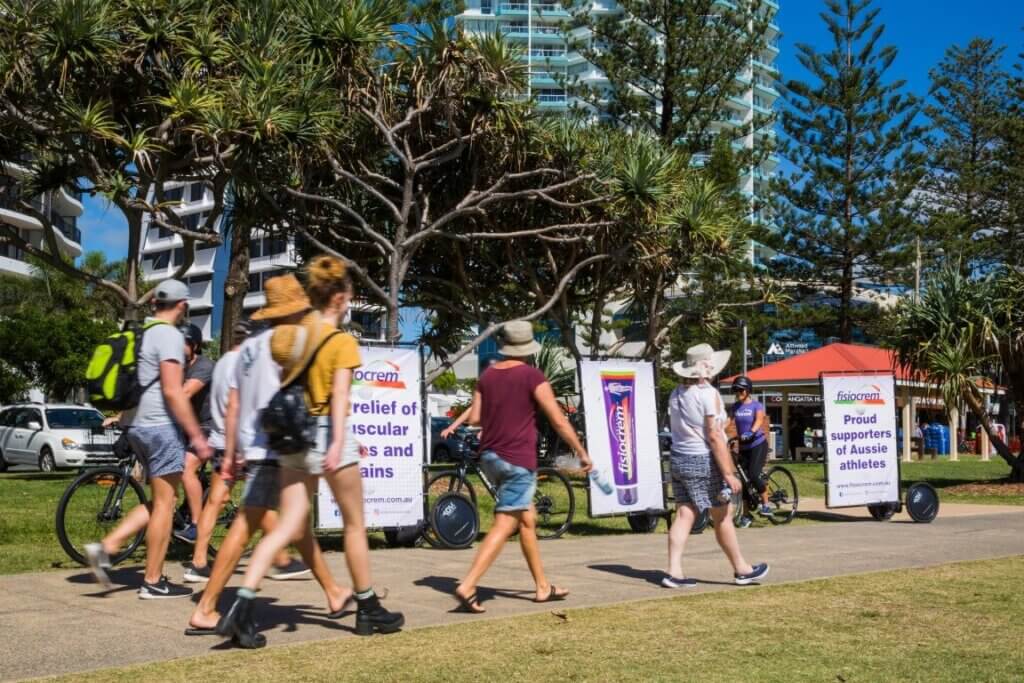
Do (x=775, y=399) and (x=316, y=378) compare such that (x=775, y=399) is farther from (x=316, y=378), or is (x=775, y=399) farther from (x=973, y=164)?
(x=316, y=378)

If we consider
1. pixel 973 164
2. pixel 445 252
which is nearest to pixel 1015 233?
pixel 973 164

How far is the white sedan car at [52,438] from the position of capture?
25.5m

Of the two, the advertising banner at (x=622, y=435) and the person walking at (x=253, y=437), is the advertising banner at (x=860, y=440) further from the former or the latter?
the person walking at (x=253, y=437)

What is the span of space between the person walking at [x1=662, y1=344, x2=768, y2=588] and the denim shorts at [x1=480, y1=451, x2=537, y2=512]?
1.62 metres

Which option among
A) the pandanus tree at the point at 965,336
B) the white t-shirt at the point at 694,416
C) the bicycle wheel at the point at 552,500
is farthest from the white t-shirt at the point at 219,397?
the pandanus tree at the point at 965,336

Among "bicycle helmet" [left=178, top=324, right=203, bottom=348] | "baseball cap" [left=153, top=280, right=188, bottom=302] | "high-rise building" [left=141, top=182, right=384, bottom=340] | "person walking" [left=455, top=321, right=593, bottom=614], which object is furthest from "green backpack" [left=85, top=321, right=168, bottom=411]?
"high-rise building" [left=141, top=182, right=384, bottom=340]

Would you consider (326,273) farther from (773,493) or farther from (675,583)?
(773,493)

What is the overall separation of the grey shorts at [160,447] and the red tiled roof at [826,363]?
3027cm

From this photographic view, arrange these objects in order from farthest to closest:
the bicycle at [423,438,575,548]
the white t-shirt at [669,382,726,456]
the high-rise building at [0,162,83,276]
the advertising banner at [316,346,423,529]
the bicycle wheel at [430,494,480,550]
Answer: the high-rise building at [0,162,83,276]
the bicycle at [423,438,575,548]
the bicycle wheel at [430,494,480,550]
the advertising banner at [316,346,423,529]
the white t-shirt at [669,382,726,456]

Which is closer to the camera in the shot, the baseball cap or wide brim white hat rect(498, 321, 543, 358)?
the baseball cap

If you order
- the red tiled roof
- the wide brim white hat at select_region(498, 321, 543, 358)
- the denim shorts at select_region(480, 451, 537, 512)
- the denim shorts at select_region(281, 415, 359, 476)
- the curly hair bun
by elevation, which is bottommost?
the denim shorts at select_region(480, 451, 537, 512)

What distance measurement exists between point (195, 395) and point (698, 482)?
3.38 m

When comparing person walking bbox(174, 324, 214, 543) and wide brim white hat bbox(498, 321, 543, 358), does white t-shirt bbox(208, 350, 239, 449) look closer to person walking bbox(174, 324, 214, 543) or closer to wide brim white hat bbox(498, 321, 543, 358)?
person walking bbox(174, 324, 214, 543)

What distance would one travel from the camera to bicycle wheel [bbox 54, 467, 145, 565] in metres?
8.34
